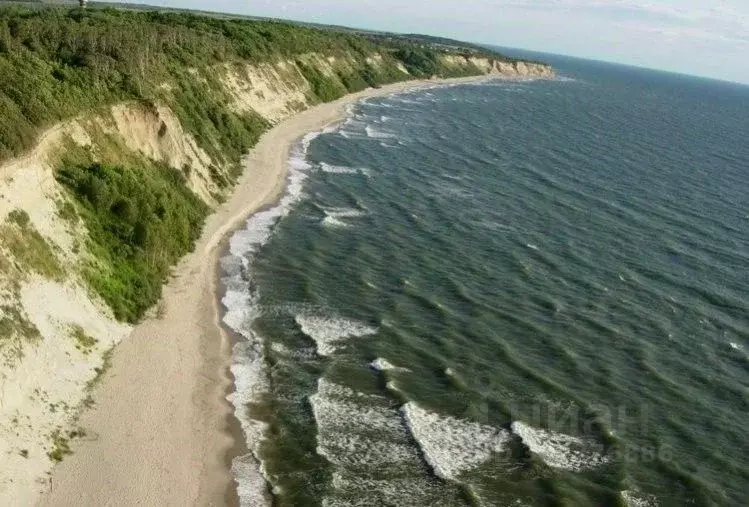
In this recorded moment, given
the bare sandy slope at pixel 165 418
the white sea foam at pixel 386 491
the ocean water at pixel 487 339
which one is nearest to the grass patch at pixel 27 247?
the bare sandy slope at pixel 165 418

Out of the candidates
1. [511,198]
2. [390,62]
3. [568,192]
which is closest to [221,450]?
[511,198]

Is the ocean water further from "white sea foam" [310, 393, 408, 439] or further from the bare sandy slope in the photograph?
the bare sandy slope

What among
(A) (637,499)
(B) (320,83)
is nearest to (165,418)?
(A) (637,499)

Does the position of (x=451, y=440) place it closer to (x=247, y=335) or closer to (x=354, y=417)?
(x=354, y=417)

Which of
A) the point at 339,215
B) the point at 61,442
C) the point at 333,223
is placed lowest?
the point at 61,442

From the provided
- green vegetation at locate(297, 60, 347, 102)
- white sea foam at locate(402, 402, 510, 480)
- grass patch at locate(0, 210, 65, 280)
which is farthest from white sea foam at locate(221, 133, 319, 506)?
green vegetation at locate(297, 60, 347, 102)

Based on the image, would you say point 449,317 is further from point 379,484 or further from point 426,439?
point 379,484
